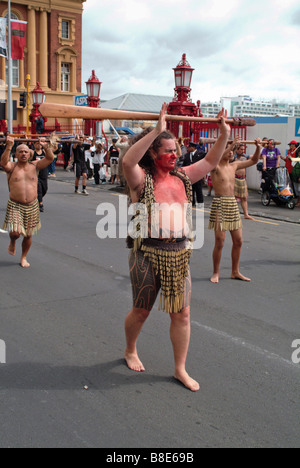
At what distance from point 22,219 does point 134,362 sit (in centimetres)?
392

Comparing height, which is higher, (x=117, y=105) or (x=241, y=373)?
(x=117, y=105)

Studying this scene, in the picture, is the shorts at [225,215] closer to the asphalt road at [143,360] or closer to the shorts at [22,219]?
the asphalt road at [143,360]

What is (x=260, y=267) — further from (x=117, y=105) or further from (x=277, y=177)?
(x=117, y=105)

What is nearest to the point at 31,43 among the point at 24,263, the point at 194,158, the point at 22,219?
the point at 194,158

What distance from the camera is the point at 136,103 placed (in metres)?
46.8

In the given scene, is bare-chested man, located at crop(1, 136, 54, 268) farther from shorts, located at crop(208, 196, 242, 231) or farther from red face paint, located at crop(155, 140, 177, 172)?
red face paint, located at crop(155, 140, 177, 172)

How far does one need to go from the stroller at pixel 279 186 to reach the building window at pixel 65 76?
35524mm

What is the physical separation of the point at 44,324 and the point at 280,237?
22.3 feet

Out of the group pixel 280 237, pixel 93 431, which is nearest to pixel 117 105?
pixel 280 237

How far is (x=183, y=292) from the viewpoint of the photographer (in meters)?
3.86

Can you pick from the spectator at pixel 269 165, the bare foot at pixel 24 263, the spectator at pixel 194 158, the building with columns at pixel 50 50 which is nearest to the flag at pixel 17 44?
the building with columns at pixel 50 50

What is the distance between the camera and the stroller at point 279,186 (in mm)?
14844
